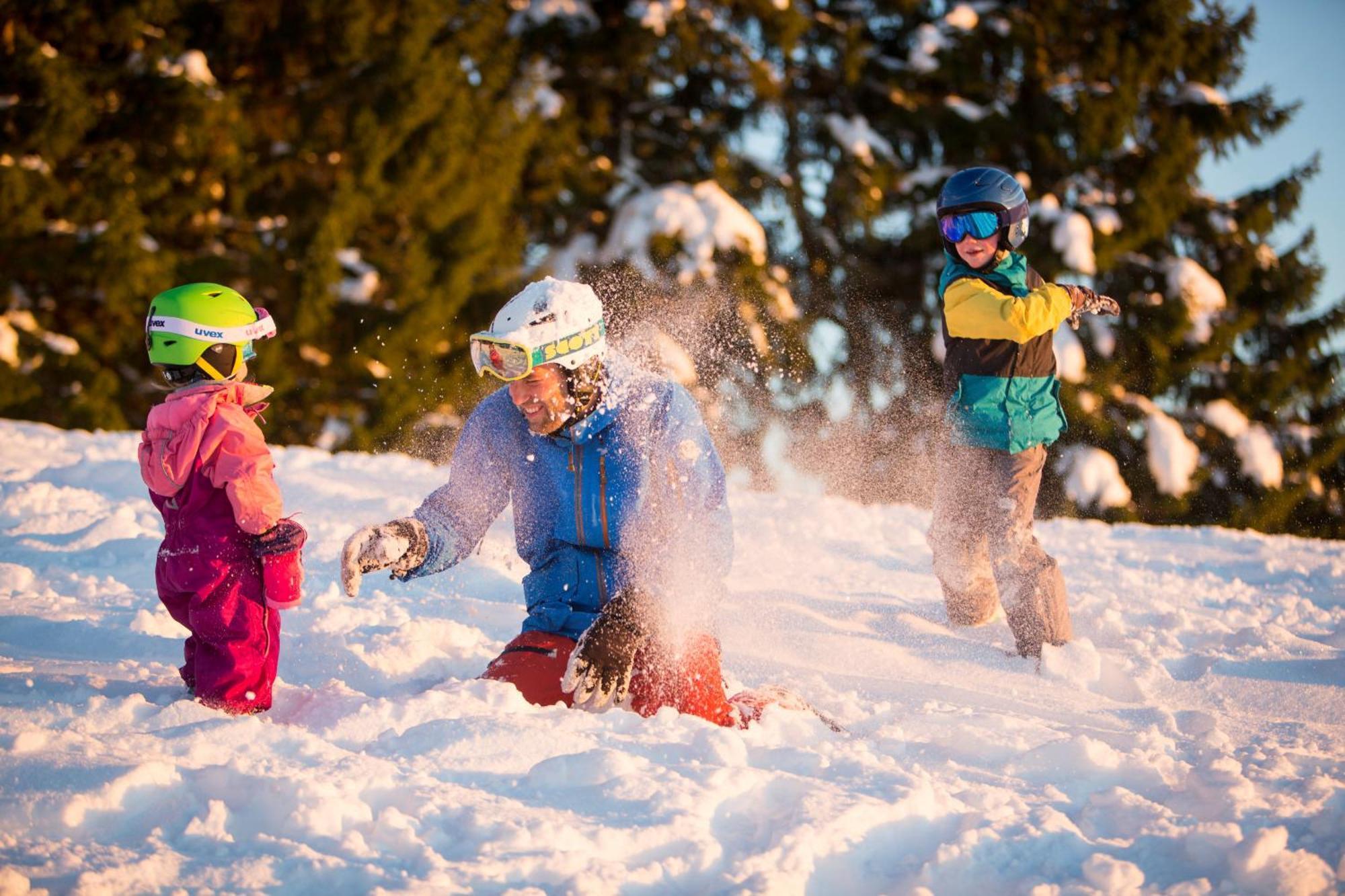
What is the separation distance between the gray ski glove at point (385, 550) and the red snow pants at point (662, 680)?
0.39m

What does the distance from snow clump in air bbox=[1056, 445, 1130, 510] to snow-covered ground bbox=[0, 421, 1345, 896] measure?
9783mm

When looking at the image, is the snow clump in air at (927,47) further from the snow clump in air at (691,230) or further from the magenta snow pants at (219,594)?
the magenta snow pants at (219,594)

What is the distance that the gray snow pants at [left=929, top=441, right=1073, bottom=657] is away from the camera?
440 centimetres

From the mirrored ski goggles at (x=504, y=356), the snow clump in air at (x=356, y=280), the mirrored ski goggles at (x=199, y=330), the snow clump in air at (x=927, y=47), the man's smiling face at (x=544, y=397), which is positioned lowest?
the man's smiling face at (x=544, y=397)

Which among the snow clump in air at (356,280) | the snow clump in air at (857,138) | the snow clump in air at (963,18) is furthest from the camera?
the snow clump in air at (963,18)

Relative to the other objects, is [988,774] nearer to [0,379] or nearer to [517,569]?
[517,569]

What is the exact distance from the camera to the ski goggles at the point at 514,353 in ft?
10.2

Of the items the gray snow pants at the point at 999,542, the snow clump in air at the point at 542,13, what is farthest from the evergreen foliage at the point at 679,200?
the gray snow pants at the point at 999,542

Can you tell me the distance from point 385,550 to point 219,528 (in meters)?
0.45

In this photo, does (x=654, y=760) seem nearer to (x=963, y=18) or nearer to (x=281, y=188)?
(x=281, y=188)

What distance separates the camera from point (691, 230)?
1305 cm

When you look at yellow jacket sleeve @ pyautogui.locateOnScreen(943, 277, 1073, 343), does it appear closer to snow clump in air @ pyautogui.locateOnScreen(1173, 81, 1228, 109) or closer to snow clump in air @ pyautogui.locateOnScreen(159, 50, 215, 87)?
snow clump in air @ pyautogui.locateOnScreen(159, 50, 215, 87)

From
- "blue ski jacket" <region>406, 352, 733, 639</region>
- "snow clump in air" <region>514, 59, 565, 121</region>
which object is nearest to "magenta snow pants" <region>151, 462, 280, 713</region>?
"blue ski jacket" <region>406, 352, 733, 639</region>

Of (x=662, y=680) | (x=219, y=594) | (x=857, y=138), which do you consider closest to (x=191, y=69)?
(x=857, y=138)
